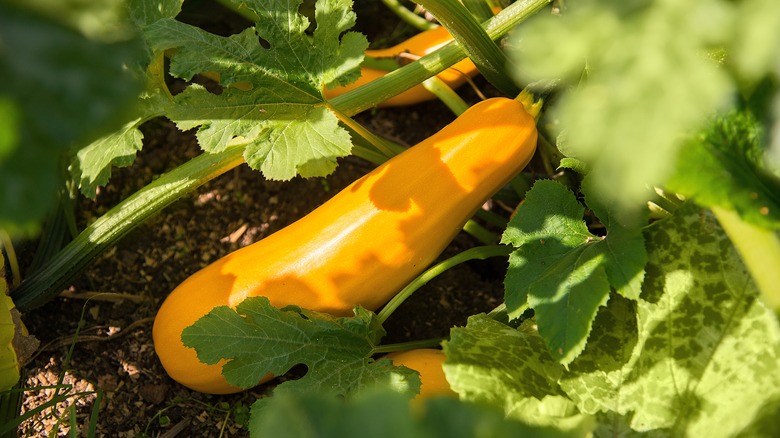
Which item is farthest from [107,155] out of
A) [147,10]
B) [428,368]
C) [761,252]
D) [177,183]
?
[761,252]

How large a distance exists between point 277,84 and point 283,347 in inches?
22.3

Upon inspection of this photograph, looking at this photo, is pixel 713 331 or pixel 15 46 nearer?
pixel 15 46

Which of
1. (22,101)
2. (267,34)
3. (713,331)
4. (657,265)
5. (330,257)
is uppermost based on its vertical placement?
(22,101)

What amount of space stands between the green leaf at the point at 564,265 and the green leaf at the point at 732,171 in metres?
0.30

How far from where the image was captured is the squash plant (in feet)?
4.04

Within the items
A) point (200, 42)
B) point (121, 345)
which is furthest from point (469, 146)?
point (121, 345)

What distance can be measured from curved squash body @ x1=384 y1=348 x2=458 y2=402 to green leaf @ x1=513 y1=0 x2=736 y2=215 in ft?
2.74

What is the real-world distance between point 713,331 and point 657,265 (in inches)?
6.5

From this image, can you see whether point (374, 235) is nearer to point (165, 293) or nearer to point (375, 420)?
point (165, 293)

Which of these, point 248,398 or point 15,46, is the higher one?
point 15,46

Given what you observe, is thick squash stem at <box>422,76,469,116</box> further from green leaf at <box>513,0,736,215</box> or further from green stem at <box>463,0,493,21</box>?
green leaf at <box>513,0,736,215</box>

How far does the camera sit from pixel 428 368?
1746 mm

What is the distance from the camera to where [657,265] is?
1.54 metres

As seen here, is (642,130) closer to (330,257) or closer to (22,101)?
(22,101)
